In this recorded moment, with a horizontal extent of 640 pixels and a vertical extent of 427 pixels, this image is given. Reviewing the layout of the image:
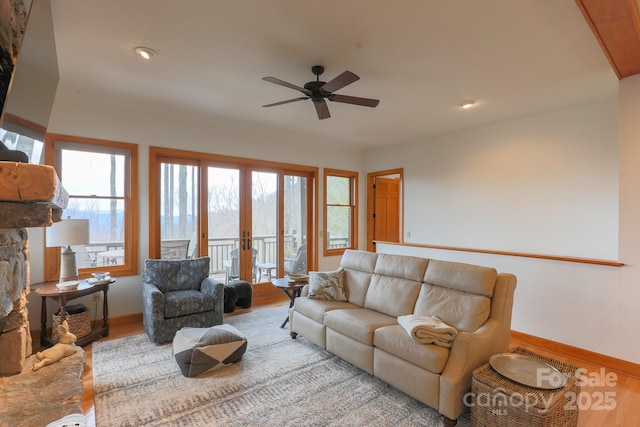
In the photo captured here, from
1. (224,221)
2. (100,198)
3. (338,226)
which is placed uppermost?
(100,198)

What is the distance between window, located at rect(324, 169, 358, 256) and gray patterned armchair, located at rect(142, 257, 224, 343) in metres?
2.60

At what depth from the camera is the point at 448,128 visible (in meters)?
4.85

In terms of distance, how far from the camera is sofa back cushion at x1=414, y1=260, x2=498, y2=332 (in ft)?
7.97

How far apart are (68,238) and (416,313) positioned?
3.40m

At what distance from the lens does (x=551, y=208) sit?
13.2 ft

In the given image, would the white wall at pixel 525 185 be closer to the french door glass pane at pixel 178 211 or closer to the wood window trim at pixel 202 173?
the wood window trim at pixel 202 173

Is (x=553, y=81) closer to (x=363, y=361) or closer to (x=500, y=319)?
(x=500, y=319)

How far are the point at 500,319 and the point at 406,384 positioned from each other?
34.2 inches

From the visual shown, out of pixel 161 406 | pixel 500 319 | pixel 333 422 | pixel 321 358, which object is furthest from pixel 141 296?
pixel 500 319

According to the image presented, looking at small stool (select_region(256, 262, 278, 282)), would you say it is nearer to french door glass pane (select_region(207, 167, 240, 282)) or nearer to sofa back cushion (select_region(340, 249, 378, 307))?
french door glass pane (select_region(207, 167, 240, 282))

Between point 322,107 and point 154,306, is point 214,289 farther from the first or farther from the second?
point 322,107

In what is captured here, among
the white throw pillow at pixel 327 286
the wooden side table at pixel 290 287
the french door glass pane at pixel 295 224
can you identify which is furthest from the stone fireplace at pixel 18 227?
the french door glass pane at pixel 295 224

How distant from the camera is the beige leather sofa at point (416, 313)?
2.11 m

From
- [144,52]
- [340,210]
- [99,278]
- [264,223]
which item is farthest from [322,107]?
[340,210]
